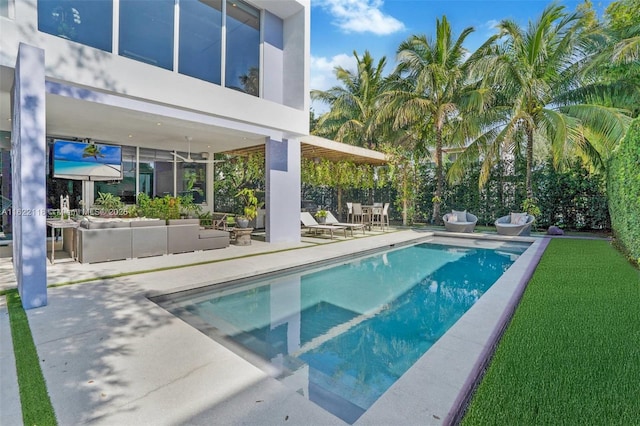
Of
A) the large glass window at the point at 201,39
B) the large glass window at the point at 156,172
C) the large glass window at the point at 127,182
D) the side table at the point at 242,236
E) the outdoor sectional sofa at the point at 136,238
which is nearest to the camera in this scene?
the outdoor sectional sofa at the point at 136,238

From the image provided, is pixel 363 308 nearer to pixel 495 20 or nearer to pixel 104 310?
pixel 104 310

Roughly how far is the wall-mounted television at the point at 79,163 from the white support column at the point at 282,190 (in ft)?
14.9

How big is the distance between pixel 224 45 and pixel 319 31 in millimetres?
9036

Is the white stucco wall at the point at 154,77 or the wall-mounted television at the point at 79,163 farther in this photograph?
the wall-mounted television at the point at 79,163

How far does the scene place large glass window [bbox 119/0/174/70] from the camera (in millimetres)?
7789

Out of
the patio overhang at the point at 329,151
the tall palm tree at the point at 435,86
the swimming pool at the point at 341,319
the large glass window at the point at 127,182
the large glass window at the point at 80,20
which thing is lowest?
the swimming pool at the point at 341,319

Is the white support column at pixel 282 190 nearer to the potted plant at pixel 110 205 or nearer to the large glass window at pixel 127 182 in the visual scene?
the potted plant at pixel 110 205

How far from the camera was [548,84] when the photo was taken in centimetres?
1302

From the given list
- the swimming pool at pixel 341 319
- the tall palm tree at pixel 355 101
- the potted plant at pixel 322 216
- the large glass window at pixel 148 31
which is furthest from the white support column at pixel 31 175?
the tall palm tree at pixel 355 101

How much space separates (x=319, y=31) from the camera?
56.2 ft

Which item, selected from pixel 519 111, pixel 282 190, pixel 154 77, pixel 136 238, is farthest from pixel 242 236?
pixel 519 111

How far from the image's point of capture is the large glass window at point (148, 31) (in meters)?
7.79

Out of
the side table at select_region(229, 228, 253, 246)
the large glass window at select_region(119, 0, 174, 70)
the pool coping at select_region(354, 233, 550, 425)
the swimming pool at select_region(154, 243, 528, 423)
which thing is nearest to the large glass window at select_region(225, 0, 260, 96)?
the large glass window at select_region(119, 0, 174, 70)

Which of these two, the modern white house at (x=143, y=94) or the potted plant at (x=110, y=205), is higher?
the modern white house at (x=143, y=94)
